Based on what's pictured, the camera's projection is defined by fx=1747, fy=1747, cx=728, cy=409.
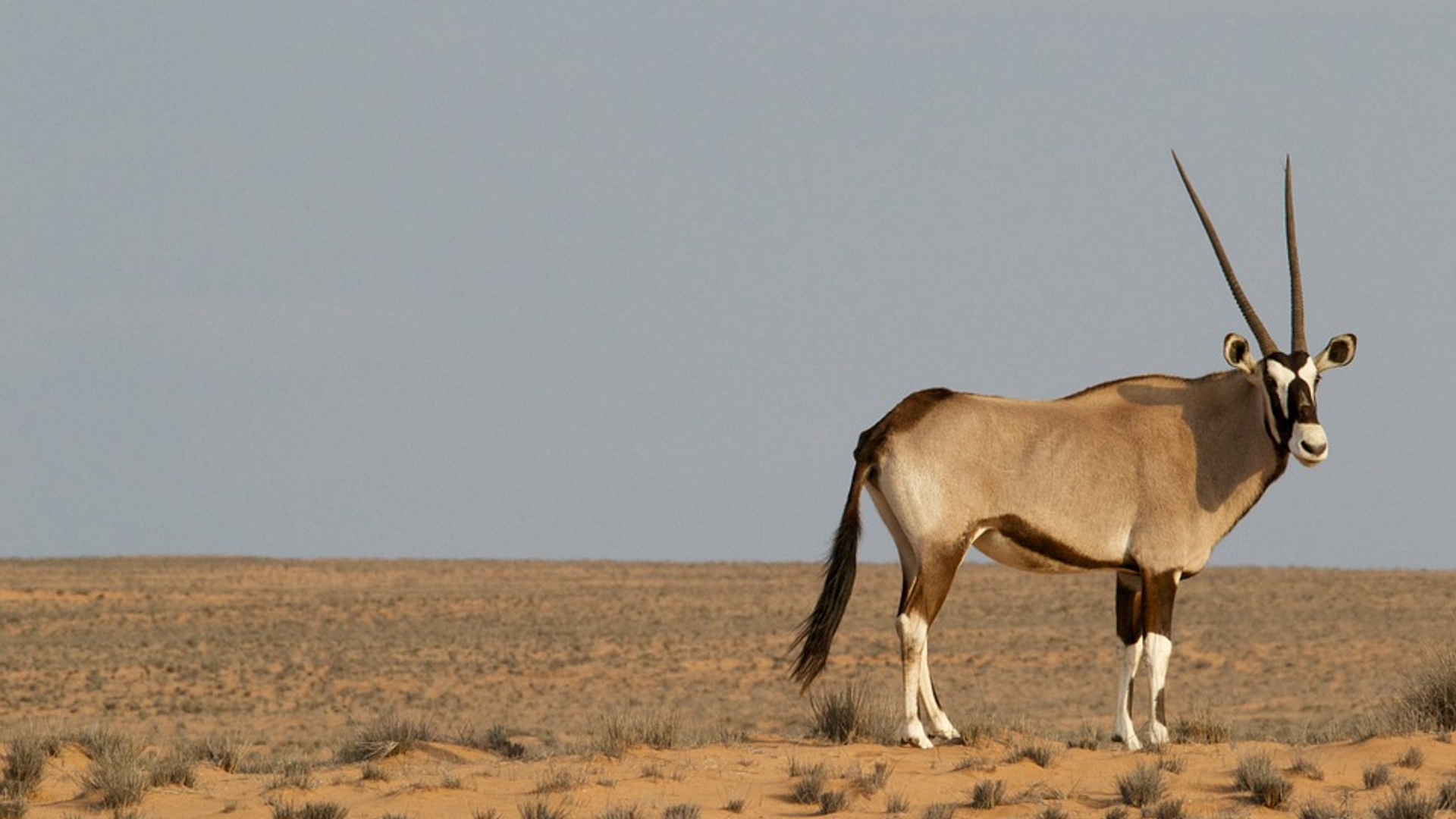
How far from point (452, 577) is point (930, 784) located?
54630mm

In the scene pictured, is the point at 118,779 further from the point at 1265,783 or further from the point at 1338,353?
the point at 1338,353

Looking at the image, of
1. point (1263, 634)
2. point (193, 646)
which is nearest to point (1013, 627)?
point (1263, 634)

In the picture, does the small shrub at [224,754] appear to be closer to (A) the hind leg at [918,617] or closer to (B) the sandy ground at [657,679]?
(B) the sandy ground at [657,679]

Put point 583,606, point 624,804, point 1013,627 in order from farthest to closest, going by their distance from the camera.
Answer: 1. point 583,606
2. point 1013,627
3. point 624,804

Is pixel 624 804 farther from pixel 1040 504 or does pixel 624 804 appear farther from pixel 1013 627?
pixel 1013 627

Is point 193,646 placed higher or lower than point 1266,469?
lower

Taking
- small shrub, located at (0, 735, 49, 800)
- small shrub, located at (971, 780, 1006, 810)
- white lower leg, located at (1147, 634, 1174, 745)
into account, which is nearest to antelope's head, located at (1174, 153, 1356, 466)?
white lower leg, located at (1147, 634, 1174, 745)

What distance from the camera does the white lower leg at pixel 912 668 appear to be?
35.3ft

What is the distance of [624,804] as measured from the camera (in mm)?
9438

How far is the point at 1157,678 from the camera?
11.2m

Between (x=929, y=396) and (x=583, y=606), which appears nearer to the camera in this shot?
(x=929, y=396)

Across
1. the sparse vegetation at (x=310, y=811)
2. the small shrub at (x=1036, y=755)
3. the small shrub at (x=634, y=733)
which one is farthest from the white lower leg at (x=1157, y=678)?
the sparse vegetation at (x=310, y=811)

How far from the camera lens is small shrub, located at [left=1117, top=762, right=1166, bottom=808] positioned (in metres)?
9.39

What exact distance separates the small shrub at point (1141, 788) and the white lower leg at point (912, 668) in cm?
161
